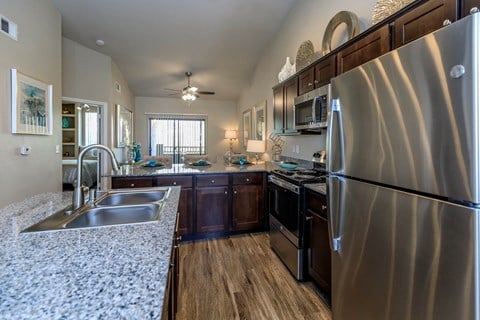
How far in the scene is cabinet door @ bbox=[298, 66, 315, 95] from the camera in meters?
2.68

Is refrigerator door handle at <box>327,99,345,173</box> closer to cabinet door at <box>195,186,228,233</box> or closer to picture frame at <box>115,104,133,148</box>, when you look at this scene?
cabinet door at <box>195,186,228,233</box>

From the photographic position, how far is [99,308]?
59 cm

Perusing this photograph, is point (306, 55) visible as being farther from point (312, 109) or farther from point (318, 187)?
point (318, 187)

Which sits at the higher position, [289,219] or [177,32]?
[177,32]

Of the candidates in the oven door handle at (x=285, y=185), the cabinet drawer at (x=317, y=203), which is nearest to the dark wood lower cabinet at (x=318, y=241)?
the cabinet drawer at (x=317, y=203)

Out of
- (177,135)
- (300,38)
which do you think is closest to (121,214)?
(300,38)

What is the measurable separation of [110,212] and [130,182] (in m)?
1.60

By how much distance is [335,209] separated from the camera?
1.55m

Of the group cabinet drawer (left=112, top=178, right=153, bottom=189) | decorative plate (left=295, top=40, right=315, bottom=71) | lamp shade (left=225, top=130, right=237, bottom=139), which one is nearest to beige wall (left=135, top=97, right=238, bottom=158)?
lamp shade (left=225, top=130, right=237, bottom=139)

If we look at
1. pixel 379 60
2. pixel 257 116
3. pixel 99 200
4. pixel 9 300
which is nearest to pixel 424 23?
pixel 379 60

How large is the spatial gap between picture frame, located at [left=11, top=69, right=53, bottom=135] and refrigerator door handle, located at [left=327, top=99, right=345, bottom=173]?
3354 mm

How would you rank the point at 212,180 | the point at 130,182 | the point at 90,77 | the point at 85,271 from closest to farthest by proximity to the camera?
the point at 85,271 < the point at 130,182 < the point at 212,180 < the point at 90,77

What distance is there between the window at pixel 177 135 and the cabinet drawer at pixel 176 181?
17.1ft

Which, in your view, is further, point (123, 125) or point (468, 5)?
point (123, 125)
